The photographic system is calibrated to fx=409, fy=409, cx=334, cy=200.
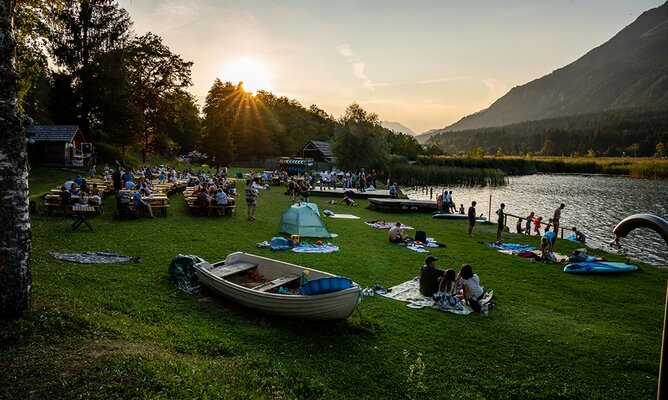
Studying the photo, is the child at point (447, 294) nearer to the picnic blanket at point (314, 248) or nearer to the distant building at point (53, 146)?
the picnic blanket at point (314, 248)

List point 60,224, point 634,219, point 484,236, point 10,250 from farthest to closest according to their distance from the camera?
1. point 484,236
2. point 60,224
3. point 10,250
4. point 634,219

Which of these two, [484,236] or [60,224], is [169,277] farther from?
[484,236]

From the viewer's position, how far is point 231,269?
1053 centimetres

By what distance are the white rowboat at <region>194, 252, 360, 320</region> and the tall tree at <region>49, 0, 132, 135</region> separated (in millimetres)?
39839

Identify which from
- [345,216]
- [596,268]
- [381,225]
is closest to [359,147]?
[345,216]

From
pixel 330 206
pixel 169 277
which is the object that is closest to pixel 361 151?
pixel 330 206

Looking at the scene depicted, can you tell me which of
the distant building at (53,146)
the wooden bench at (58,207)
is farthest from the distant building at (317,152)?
the wooden bench at (58,207)

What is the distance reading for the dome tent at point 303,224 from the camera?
58.6ft

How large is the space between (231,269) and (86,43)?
46.9 meters

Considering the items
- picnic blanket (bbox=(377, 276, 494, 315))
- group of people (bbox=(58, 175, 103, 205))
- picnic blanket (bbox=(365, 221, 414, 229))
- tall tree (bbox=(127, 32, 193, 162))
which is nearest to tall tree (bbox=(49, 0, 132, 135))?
tall tree (bbox=(127, 32, 193, 162))

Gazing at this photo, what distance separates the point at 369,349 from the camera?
773cm

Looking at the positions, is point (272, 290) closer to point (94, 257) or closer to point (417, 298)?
point (417, 298)

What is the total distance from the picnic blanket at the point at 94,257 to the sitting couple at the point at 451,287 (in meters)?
8.23

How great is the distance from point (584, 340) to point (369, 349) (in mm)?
4757
